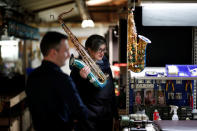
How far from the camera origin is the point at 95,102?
371 cm

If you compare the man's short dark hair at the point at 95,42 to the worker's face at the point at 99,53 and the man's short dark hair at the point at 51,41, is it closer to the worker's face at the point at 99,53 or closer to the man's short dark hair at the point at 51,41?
the worker's face at the point at 99,53

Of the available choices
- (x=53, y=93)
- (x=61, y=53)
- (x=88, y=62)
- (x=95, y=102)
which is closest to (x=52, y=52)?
(x=61, y=53)

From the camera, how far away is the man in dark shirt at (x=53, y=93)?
2572 mm

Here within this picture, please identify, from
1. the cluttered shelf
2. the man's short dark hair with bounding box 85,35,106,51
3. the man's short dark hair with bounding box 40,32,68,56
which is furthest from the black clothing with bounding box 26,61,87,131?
the cluttered shelf

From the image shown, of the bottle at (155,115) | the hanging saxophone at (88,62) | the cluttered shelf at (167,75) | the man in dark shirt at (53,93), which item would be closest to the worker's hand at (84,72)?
the hanging saxophone at (88,62)

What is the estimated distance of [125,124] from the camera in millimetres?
3498

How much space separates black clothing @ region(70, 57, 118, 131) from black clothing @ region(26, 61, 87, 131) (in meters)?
0.99

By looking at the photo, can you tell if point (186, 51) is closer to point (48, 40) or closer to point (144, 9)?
point (144, 9)

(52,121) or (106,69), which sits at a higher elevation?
(106,69)

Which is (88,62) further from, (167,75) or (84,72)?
(167,75)

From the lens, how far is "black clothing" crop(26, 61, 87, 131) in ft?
8.42

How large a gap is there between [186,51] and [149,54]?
546mm

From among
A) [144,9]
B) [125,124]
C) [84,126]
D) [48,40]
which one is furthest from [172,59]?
[48,40]

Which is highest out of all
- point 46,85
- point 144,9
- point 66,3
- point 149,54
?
point 66,3
